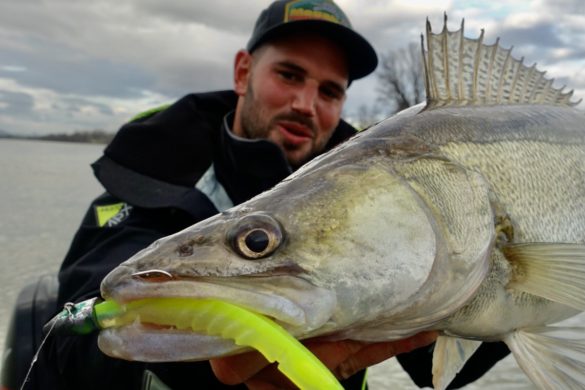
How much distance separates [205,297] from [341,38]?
293 cm

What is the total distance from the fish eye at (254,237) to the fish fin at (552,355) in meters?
0.98

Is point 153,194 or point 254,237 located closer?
point 254,237

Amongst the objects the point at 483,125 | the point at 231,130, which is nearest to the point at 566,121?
the point at 483,125

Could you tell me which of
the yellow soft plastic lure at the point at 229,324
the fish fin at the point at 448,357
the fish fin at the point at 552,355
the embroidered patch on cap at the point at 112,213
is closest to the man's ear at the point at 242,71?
the embroidered patch on cap at the point at 112,213

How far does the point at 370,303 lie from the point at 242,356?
17.7 inches

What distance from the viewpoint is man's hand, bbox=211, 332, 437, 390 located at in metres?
1.67

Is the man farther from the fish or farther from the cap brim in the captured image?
the fish

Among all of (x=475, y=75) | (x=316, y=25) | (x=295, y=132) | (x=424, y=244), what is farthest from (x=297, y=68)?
(x=424, y=244)

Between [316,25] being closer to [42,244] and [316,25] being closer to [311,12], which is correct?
[311,12]

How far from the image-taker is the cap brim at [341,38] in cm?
373

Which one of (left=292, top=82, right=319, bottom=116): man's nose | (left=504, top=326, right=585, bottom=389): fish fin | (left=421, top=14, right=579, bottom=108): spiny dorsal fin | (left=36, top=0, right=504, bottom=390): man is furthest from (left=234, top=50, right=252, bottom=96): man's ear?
(left=504, top=326, right=585, bottom=389): fish fin

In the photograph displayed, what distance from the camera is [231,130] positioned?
402 cm

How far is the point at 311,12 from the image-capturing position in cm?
379

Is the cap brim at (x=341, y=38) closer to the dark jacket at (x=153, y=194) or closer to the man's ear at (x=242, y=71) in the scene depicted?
the man's ear at (x=242, y=71)
